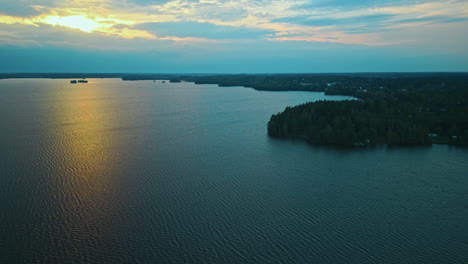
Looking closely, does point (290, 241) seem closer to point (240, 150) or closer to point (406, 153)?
point (240, 150)

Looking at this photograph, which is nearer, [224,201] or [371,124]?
[224,201]

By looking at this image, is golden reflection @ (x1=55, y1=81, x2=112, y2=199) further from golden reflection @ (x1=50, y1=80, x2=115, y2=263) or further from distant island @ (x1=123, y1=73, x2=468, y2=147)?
distant island @ (x1=123, y1=73, x2=468, y2=147)

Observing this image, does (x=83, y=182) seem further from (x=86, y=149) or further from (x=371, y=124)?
(x=371, y=124)

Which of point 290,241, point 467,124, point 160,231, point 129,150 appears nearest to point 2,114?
point 129,150

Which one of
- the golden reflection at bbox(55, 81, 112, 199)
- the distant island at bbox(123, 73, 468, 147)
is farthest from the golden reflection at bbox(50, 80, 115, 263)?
the distant island at bbox(123, 73, 468, 147)

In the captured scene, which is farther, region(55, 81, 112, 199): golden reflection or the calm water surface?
region(55, 81, 112, 199): golden reflection

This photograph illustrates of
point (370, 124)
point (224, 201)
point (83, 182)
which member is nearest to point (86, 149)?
point (83, 182)

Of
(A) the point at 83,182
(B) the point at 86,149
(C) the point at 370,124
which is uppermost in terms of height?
(C) the point at 370,124

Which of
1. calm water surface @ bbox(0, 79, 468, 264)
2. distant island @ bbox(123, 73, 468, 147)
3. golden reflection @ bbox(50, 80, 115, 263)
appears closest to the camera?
calm water surface @ bbox(0, 79, 468, 264)
